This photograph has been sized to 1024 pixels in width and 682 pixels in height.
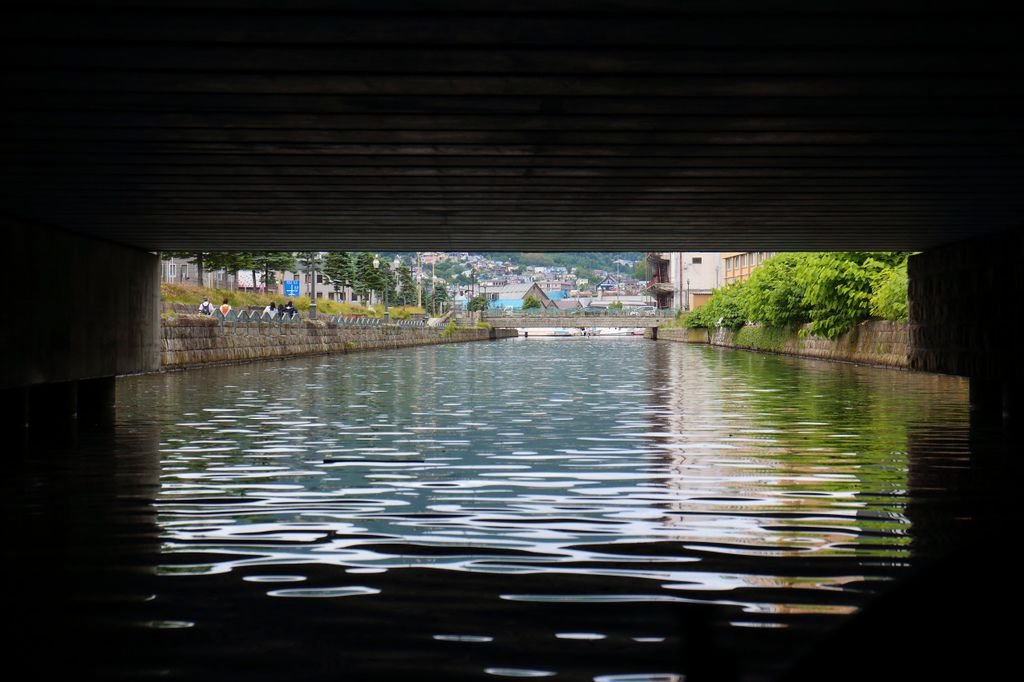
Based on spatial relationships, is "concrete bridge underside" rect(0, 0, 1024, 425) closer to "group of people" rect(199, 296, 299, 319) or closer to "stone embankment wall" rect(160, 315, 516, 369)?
"stone embankment wall" rect(160, 315, 516, 369)

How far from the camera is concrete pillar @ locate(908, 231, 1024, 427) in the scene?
55.4 ft

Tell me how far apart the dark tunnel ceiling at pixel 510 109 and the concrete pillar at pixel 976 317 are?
2123 millimetres

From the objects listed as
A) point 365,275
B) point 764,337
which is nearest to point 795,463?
point 764,337

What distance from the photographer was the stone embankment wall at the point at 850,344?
1639 inches

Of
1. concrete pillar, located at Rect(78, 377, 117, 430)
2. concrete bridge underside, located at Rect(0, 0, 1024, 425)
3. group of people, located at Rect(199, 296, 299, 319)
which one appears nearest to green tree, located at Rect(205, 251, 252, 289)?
group of people, located at Rect(199, 296, 299, 319)

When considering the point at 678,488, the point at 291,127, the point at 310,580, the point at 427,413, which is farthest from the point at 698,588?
the point at 427,413

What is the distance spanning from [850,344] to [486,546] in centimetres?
4283

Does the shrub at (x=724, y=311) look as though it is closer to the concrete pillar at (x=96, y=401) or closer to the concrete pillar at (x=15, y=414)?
the concrete pillar at (x=96, y=401)

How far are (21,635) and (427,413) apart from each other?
15.3m

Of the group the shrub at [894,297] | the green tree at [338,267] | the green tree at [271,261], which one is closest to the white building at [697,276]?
the green tree at [338,267]

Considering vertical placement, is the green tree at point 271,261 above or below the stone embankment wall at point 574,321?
above

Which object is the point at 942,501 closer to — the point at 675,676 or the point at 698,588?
the point at 698,588

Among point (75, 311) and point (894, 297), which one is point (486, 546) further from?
point (894, 297)

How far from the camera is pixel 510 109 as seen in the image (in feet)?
29.1
